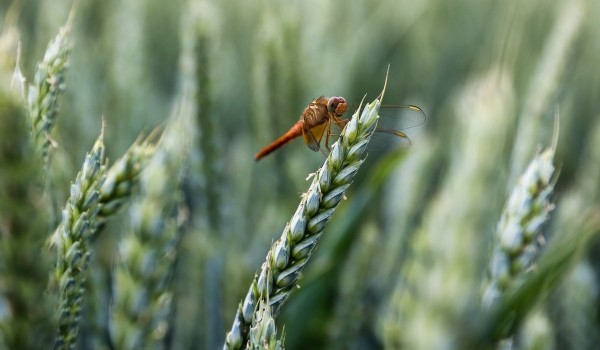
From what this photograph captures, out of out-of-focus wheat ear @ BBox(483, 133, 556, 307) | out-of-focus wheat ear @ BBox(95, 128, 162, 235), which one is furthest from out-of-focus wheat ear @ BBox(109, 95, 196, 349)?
out-of-focus wheat ear @ BBox(483, 133, 556, 307)

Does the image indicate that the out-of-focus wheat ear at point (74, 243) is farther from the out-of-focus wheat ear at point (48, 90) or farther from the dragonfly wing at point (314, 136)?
the dragonfly wing at point (314, 136)

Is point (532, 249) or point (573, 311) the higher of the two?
point (532, 249)

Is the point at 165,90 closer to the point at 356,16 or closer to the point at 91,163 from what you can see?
the point at 356,16

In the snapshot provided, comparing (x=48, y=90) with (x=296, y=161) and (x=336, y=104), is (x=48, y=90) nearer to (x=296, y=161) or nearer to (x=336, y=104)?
(x=336, y=104)

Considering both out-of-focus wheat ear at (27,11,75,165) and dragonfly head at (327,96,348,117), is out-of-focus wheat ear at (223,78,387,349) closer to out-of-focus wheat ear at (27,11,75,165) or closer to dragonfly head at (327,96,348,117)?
out-of-focus wheat ear at (27,11,75,165)

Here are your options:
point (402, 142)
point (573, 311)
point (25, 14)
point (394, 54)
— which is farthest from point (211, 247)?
point (25, 14)
